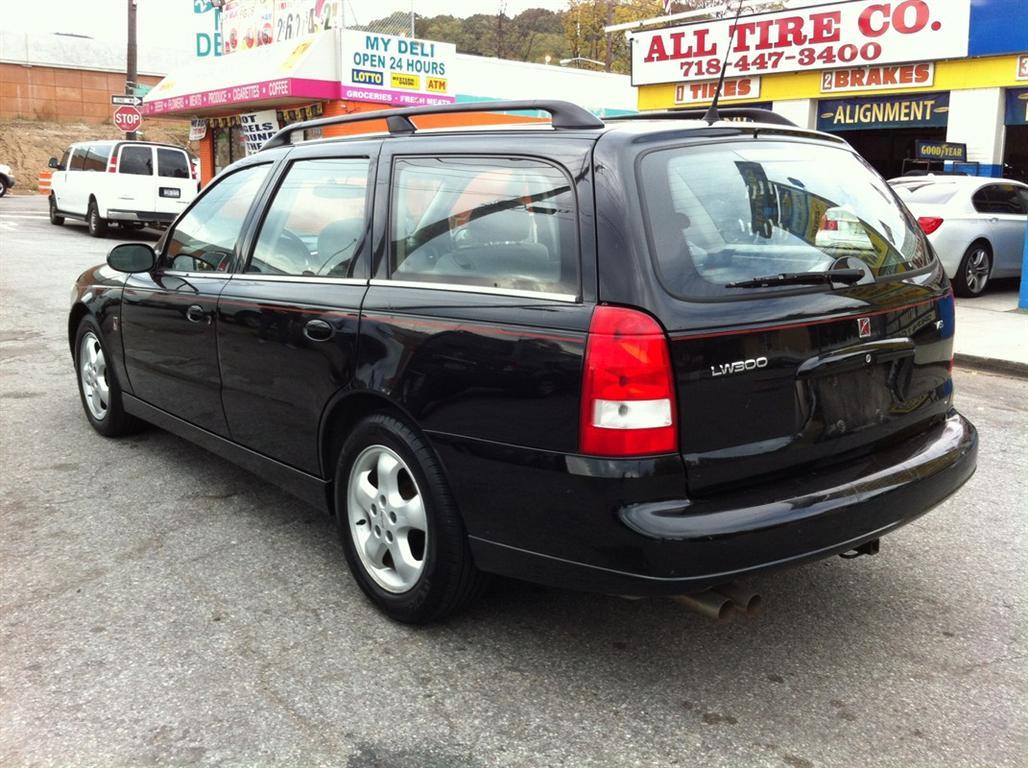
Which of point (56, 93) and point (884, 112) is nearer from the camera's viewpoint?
point (884, 112)

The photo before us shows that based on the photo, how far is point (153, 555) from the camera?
13.6 ft

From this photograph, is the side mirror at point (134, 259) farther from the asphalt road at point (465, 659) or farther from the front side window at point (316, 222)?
the asphalt road at point (465, 659)

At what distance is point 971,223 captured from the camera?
39.1 feet

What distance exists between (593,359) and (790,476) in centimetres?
75

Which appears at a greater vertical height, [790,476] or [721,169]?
[721,169]

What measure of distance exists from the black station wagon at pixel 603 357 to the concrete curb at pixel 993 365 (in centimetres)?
523

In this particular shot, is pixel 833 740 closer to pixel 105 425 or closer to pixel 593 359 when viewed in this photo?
pixel 593 359

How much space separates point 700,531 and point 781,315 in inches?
28.0

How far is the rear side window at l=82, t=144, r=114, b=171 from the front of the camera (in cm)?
2004

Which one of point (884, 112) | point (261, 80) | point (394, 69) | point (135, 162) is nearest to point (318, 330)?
point (884, 112)

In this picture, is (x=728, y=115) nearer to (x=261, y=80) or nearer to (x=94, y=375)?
(x=94, y=375)

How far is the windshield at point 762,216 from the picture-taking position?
2930 mm

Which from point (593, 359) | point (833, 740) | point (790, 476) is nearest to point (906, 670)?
point (833, 740)

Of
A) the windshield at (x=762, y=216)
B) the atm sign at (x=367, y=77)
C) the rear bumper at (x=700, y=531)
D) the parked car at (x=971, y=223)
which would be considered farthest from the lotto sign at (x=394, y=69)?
the rear bumper at (x=700, y=531)
